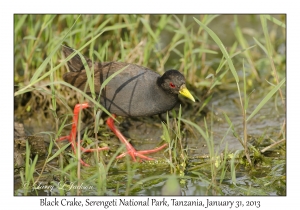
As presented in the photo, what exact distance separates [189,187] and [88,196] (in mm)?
1065

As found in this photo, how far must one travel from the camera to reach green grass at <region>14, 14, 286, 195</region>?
17.0 feet

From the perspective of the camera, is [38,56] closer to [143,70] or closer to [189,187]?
[143,70]

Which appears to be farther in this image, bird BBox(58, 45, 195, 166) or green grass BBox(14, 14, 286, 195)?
bird BBox(58, 45, 195, 166)

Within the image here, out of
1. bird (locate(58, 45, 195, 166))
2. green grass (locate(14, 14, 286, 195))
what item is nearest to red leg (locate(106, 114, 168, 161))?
bird (locate(58, 45, 195, 166))

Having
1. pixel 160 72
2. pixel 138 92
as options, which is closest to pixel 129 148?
pixel 138 92

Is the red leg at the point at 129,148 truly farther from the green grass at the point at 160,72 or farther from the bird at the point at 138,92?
the green grass at the point at 160,72

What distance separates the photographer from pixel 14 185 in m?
5.35

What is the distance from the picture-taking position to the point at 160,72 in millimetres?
7262

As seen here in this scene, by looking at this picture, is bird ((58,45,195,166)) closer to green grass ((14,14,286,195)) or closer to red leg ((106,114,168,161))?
red leg ((106,114,168,161))

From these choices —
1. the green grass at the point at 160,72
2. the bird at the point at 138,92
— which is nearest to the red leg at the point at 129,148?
the bird at the point at 138,92

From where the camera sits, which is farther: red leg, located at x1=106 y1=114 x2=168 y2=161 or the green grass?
red leg, located at x1=106 y1=114 x2=168 y2=161

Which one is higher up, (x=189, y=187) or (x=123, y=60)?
(x=123, y=60)

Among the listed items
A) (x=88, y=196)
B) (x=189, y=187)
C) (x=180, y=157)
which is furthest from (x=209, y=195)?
(x=88, y=196)

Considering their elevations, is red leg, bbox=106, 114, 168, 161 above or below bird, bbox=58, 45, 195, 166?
below
